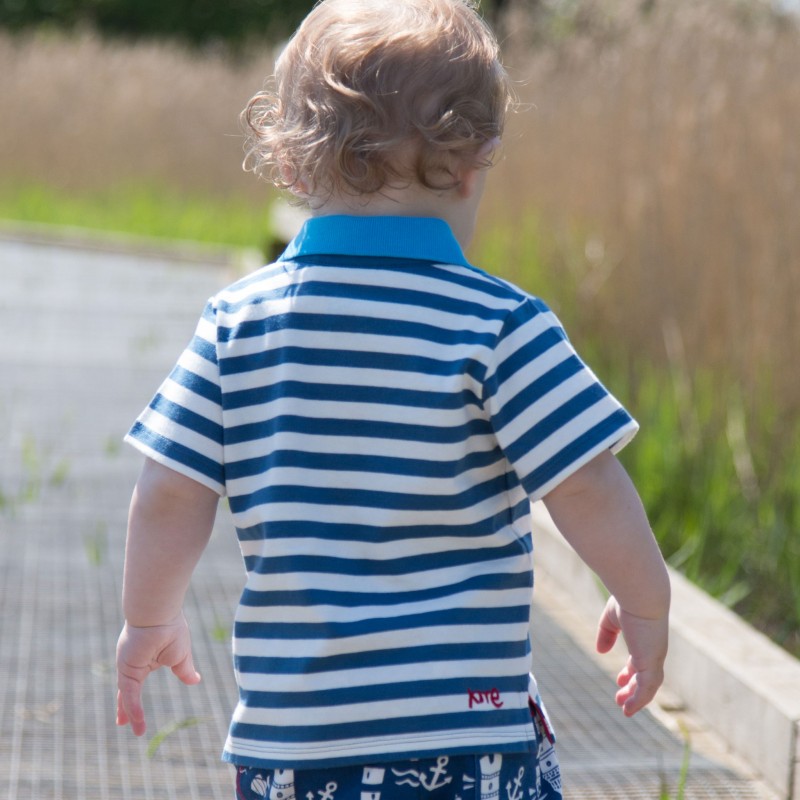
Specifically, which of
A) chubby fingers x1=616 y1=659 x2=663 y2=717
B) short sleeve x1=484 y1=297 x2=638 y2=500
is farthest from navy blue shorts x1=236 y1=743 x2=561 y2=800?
short sleeve x1=484 y1=297 x2=638 y2=500

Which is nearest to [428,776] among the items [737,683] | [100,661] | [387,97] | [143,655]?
[143,655]

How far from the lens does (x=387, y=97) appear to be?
57.6 inches

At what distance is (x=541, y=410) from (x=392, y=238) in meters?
0.25

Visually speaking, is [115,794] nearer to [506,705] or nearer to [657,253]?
[506,705]

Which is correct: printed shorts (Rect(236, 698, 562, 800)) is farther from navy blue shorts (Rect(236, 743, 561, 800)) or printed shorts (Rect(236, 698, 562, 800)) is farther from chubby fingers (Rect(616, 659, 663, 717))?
chubby fingers (Rect(616, 659, 663, 717))

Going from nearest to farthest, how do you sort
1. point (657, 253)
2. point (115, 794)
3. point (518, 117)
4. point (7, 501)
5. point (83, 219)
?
point (115, 794)
point (7, 501)
point (657, 253)
point (518, 117)
point (83, 219)

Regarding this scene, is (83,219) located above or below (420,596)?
below

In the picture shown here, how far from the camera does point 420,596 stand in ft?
4.77

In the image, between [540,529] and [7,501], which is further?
[7,501]

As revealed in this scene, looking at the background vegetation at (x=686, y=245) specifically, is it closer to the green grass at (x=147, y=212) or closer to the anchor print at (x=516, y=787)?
the anchor print at (x=516, y=787)

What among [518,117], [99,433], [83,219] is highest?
[518,117]

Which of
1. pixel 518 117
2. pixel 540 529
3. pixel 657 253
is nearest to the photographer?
pixel 540 529

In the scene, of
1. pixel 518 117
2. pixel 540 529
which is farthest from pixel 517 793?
pixel 518 117

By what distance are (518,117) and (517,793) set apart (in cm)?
643
